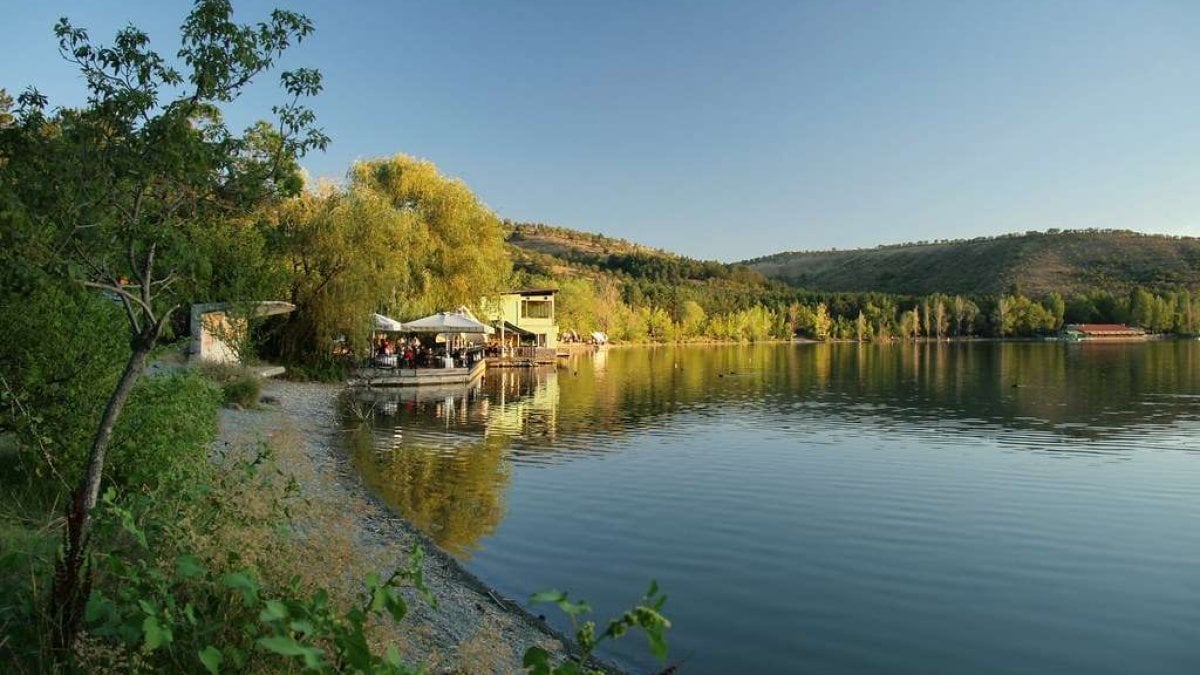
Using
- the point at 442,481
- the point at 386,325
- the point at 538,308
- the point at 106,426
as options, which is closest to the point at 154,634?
the point at 106,426

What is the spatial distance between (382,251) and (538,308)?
35.6 meters

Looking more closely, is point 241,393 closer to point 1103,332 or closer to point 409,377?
point 409,377

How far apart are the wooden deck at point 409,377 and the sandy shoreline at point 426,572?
46.4 feet

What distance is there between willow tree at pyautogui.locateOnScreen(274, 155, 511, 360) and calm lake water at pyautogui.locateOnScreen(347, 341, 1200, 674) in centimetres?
461

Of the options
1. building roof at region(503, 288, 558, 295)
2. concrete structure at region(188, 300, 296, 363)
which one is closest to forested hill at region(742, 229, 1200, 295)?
building roof at region(503, 288, 558, 295)

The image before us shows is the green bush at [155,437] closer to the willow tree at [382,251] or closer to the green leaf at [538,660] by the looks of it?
the green leaf at [538,660]

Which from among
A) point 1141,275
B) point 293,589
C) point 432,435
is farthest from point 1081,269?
point 293,589

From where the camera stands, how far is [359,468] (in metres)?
15.8

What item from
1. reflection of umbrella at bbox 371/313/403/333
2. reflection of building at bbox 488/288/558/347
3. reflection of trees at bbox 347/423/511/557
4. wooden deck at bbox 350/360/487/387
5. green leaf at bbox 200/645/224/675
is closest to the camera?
green leaf at bbox 200/645/224/675

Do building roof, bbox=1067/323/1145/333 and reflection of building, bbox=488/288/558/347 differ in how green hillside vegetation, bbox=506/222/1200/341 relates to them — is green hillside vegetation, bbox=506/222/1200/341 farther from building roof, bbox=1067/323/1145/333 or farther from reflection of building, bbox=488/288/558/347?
reflection of building, bbox=488/288/558/347

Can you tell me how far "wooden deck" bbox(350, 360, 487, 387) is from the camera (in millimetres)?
32281

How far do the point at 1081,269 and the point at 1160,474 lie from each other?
156678mm

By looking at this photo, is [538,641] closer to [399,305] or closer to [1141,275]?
[399,305]

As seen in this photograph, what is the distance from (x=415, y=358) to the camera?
3719 cm
